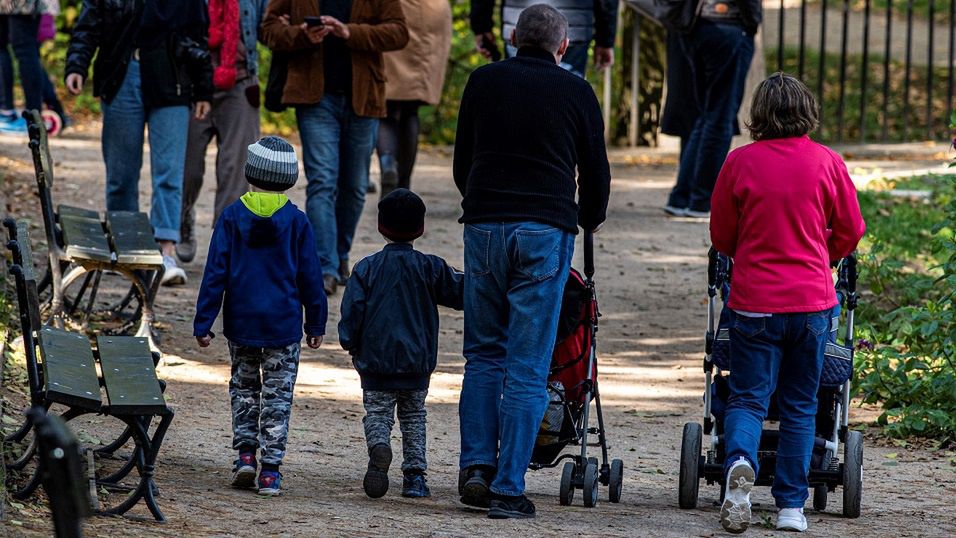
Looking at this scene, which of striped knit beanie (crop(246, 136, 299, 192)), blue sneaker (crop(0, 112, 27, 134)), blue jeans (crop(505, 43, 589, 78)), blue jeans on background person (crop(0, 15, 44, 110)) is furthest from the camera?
blue sneaker (crop(0, 112, 27, 134))

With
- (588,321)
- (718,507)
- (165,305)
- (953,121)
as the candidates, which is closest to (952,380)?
(953,121)

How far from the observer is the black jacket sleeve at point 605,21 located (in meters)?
10.2

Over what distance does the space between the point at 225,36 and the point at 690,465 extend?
4589 mm

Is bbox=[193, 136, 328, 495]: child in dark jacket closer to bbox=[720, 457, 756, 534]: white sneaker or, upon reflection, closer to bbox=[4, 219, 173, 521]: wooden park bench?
bbox=[4, 219, 173, 521]: wooden park bench

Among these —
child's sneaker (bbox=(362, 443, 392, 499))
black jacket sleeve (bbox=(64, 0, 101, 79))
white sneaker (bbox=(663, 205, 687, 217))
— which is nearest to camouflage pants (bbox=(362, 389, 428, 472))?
child's sneaker (bbox=(362, 443, 392, 499))

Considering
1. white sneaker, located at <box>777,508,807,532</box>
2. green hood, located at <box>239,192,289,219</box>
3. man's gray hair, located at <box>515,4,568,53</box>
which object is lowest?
white sneaker, located at <box>777,508,807,532</box>

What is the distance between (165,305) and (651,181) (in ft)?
19.3

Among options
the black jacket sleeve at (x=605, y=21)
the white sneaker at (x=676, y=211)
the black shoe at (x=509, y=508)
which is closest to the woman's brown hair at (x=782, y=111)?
the black shoe at (x=509, y=508)

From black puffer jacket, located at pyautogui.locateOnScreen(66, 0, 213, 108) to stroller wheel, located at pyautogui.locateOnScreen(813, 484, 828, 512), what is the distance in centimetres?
422

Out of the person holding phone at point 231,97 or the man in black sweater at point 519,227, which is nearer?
the man in black sweater at point 519,227

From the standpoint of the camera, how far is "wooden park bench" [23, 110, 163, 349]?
286 inches

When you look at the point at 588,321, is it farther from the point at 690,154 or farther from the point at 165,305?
the point at 690,154

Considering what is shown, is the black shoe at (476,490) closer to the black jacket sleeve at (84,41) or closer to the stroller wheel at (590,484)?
the stroller wheel at (590,484)

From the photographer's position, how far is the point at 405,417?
5734 mm
